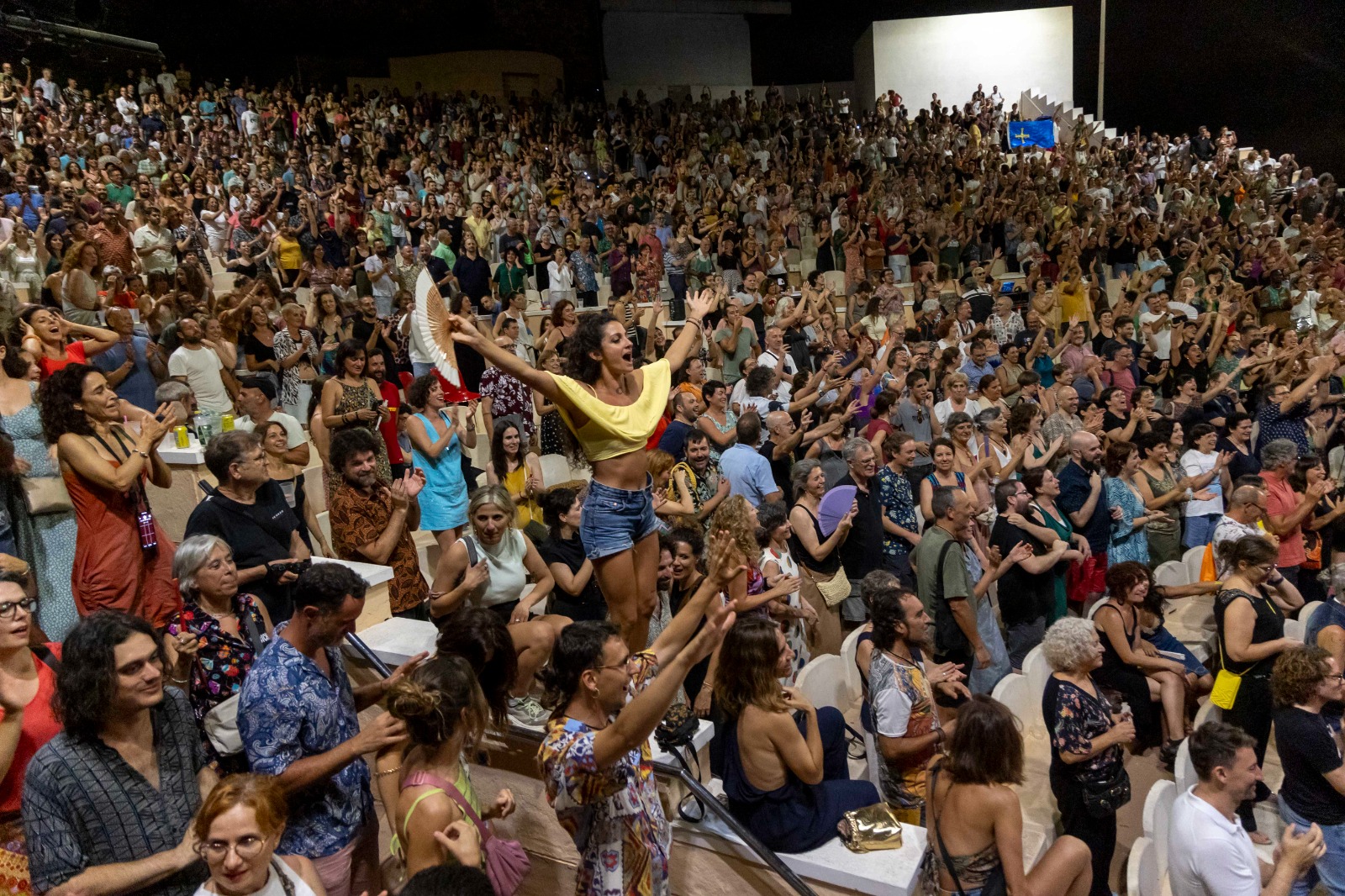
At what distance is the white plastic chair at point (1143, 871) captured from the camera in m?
3.87

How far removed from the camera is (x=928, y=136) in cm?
1878

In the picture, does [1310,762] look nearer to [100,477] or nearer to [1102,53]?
[100,477]

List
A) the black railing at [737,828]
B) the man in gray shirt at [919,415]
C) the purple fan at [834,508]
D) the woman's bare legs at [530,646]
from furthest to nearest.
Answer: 1. the man in gray shirt at [919,415]
2. the purple fan at [834,508]
3. the woman's bare legs at [530,646]
4. the black railing at [737,828]

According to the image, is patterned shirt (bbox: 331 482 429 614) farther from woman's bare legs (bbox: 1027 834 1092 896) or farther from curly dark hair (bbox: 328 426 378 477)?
woman's bare legs (bbox: 1027 834 1092 896)

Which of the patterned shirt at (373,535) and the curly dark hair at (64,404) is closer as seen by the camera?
the curly dark hair at (64,404)

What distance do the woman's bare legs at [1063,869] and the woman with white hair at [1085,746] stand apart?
0.64 meters

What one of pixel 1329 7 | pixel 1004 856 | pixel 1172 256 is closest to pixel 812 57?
pixel 1329 7

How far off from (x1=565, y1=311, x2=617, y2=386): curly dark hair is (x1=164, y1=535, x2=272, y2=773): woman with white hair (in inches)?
46.1

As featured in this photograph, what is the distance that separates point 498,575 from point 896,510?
264cm

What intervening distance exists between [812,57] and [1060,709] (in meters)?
23.2

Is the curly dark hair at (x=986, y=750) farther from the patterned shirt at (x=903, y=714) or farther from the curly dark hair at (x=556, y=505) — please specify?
the curly dark hair at (x=556, y=505)

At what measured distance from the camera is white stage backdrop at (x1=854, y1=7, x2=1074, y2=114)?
906 inches

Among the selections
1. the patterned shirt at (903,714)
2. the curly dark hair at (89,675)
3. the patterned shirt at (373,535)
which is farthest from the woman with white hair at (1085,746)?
the curly dark hair at (89,675)

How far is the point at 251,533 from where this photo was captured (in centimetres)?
377
